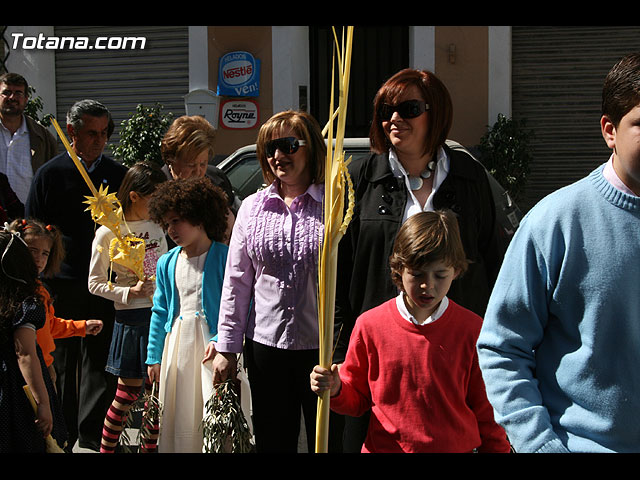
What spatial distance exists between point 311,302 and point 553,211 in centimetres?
151

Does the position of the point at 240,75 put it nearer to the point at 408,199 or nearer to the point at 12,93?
the point at 12,93

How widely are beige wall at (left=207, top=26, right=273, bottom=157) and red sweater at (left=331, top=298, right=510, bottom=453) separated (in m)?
9.70

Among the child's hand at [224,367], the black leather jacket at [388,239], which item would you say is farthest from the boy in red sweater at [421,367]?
the child's hand at [224,367]

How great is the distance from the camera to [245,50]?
12.1m

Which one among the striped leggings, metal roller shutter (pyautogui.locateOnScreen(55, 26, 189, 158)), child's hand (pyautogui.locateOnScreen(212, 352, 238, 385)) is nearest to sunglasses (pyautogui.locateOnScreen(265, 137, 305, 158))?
child's hand (pyautogui.locateOnScreen(212, 352, 238, 385))

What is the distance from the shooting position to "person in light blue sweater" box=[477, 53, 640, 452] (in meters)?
1.76

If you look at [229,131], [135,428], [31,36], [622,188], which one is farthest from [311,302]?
[31,36]

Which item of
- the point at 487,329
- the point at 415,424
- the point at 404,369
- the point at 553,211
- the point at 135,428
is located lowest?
the point at 135,428

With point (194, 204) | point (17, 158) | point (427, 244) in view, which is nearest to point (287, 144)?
point (194, 204)

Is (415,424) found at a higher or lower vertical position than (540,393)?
lower

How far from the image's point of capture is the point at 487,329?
191 cm

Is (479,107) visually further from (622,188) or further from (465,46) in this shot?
(622,188)

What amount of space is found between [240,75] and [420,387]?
1007cm

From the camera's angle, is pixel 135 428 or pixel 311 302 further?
pixel 135 428
